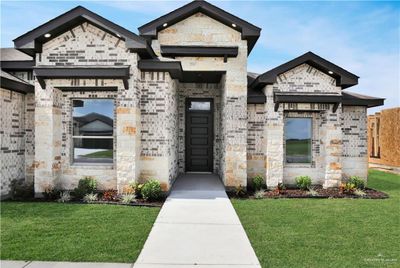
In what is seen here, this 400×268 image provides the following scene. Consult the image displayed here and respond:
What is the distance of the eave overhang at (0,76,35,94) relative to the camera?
7843 mm

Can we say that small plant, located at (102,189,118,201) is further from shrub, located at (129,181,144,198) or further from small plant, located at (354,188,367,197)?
small plant, located at (354,188,367,197)

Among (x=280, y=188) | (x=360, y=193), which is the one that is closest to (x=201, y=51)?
(x=280, y=188)

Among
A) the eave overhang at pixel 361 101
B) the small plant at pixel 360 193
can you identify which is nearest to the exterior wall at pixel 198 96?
the eave overhang at pixel 361 101

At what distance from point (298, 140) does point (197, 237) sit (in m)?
6.42

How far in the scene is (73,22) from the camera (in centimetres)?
816

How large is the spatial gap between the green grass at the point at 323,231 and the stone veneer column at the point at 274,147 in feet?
4.39

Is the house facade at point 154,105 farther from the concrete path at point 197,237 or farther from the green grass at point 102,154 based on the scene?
the concrete path at point 197,237

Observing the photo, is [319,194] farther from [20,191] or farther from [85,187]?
[20,191]

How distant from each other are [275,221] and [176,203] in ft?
8.50

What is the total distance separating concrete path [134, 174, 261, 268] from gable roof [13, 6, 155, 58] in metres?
4.45

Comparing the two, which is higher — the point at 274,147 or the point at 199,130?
the point at 199,130

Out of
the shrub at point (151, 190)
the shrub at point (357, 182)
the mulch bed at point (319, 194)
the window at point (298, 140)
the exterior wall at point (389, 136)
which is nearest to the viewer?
the shrub at point (151, 190)

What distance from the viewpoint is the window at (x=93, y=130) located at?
8633mm

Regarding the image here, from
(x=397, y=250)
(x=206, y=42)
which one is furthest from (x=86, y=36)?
(x=397, y=250)
